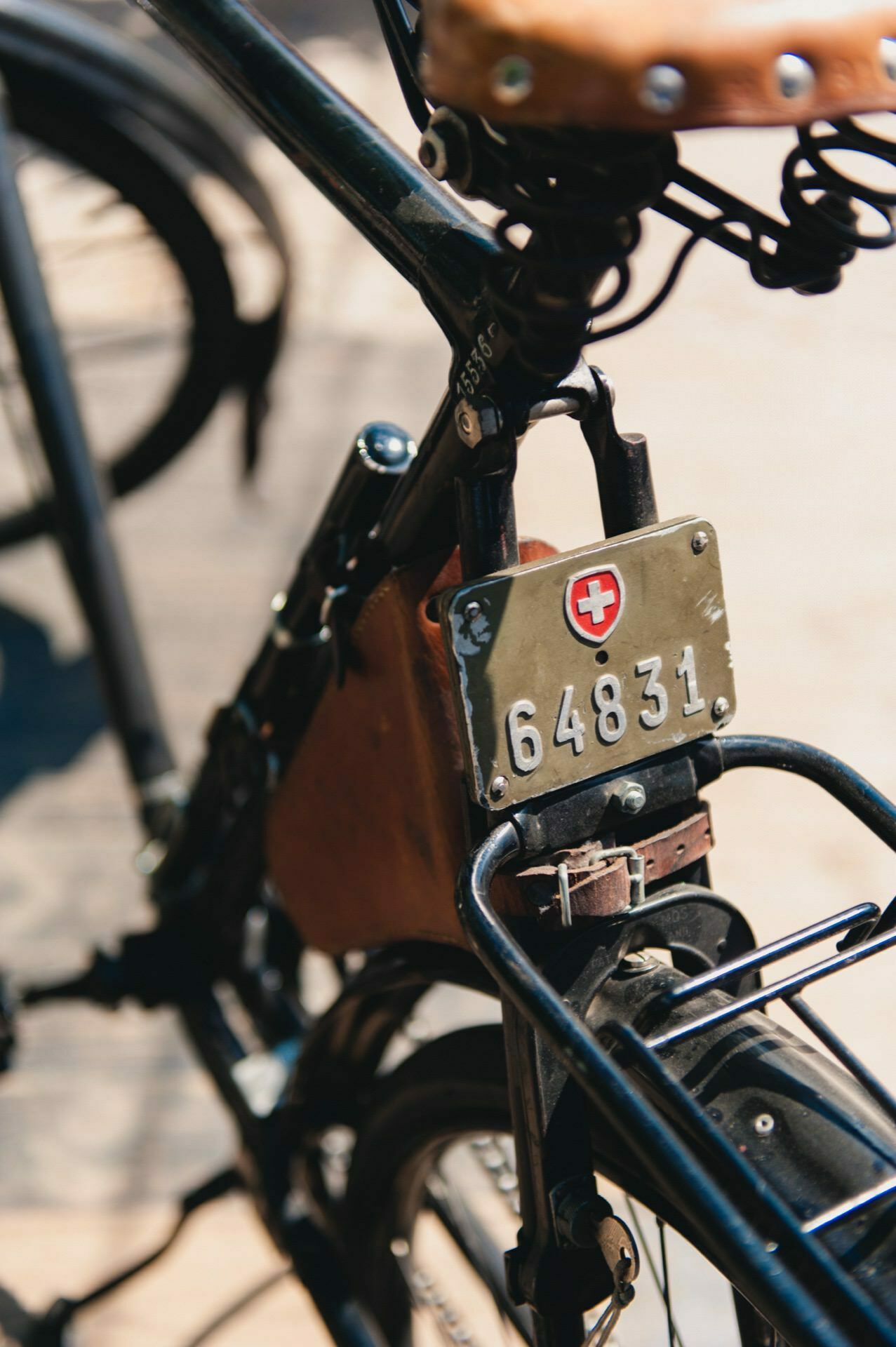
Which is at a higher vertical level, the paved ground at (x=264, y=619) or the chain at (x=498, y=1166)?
the paved ground at (x=264, y=619)

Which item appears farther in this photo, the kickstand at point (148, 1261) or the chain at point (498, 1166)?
the kickstand at point (148, 1261)

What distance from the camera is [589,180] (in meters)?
0.60

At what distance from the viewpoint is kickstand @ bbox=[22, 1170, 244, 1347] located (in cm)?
129

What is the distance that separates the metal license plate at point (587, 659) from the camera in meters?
0.73

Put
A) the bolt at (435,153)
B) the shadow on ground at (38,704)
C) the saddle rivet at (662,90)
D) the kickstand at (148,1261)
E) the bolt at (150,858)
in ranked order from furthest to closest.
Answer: the shadow on ground at (38,704) < the bolt at (150,858) < the kickstand at (148,1261) < the bolt at (435,153) < the saddle rivet at (662,90)

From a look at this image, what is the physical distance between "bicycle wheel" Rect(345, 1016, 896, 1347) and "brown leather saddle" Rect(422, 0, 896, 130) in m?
0.51

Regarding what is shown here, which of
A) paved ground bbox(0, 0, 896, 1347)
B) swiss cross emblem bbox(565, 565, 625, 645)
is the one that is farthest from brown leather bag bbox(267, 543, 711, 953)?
paved ground bbox(0, 0, 896, 1347)

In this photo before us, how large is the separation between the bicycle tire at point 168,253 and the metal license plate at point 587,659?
1.18 metres

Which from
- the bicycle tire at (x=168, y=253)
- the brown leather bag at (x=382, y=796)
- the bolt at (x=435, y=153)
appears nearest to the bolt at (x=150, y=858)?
the brown leather bag at (x=382, y=796)

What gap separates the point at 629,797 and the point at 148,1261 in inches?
32.1

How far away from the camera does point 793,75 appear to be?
50 centimetres

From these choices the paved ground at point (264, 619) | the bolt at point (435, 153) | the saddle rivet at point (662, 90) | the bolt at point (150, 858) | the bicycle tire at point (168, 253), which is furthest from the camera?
the bicycle tire at point (168, 253)

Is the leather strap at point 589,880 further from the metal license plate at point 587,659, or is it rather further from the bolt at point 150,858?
the bolt at point 150,858

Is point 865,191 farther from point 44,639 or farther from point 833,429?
point 833,429
